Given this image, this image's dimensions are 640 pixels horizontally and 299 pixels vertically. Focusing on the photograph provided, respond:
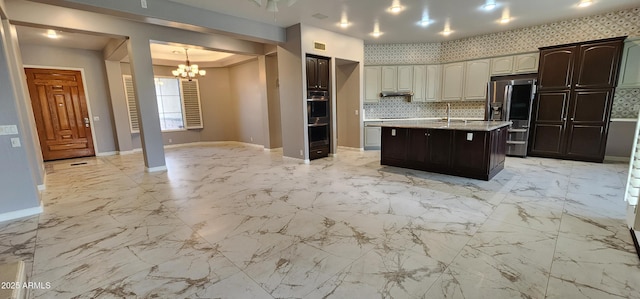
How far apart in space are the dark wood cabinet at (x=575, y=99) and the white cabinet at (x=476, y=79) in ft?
3.49

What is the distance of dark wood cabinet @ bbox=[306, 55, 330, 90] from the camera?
19.1 feet

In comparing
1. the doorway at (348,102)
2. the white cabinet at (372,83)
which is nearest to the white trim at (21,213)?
the doorway at (348,102)

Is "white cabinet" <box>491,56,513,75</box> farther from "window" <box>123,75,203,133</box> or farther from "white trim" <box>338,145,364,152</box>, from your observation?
"window" <box>123,75,203,133</box>

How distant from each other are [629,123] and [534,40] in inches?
94.0

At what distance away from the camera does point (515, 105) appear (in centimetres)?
590

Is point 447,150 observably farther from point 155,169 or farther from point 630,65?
point 155,169

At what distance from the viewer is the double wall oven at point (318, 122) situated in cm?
599

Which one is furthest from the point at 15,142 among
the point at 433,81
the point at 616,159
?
the point at 616,159

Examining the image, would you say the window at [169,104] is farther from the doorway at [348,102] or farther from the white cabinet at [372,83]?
the white cabinet at [372,83]

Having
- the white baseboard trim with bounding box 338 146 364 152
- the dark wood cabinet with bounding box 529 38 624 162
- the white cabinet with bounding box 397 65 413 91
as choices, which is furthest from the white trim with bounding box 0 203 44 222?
the dark wood cabinet with bounding box 529 38 624 162

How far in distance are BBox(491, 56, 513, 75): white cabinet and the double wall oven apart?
406 centimetres

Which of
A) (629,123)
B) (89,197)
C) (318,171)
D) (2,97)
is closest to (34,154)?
(89,197)

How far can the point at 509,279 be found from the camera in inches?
75.4

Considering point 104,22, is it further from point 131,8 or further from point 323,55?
point 323,55
